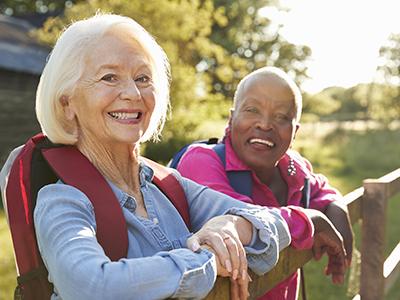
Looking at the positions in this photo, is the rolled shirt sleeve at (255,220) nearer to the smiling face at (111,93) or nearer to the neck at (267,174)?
the smiling face at (111,93)

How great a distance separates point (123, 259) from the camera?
111 cm

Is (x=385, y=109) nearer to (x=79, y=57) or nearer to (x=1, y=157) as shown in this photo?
(x=1, y=157)

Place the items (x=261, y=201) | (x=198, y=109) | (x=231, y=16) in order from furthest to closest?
(x=231, y=16)
(x=198, y=109)
(x=261, y=201)

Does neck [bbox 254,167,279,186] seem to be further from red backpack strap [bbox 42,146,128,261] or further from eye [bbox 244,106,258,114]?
red backpack strap [bbox 42,146,128,261]

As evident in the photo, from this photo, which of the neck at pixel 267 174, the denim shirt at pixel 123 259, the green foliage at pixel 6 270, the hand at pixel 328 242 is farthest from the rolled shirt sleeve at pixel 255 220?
the green foliage at pixel 6 270

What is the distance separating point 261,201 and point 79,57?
0.92 meters

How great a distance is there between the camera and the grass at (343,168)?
20.1ft

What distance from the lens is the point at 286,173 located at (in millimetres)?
2152

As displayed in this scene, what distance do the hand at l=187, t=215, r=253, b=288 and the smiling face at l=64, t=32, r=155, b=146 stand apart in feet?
1.04

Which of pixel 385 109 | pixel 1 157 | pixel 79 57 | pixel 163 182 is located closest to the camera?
pixel 79 57

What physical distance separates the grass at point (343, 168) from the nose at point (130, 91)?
1.68 meters

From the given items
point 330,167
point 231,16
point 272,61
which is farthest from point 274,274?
point 272,61

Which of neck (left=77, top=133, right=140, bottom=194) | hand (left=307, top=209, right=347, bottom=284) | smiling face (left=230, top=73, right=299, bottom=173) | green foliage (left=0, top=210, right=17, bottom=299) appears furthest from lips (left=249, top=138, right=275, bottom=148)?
green foliage (left=0, top=210, right=17, bottom=299)

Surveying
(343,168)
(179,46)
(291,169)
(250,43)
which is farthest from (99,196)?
(250,43)
